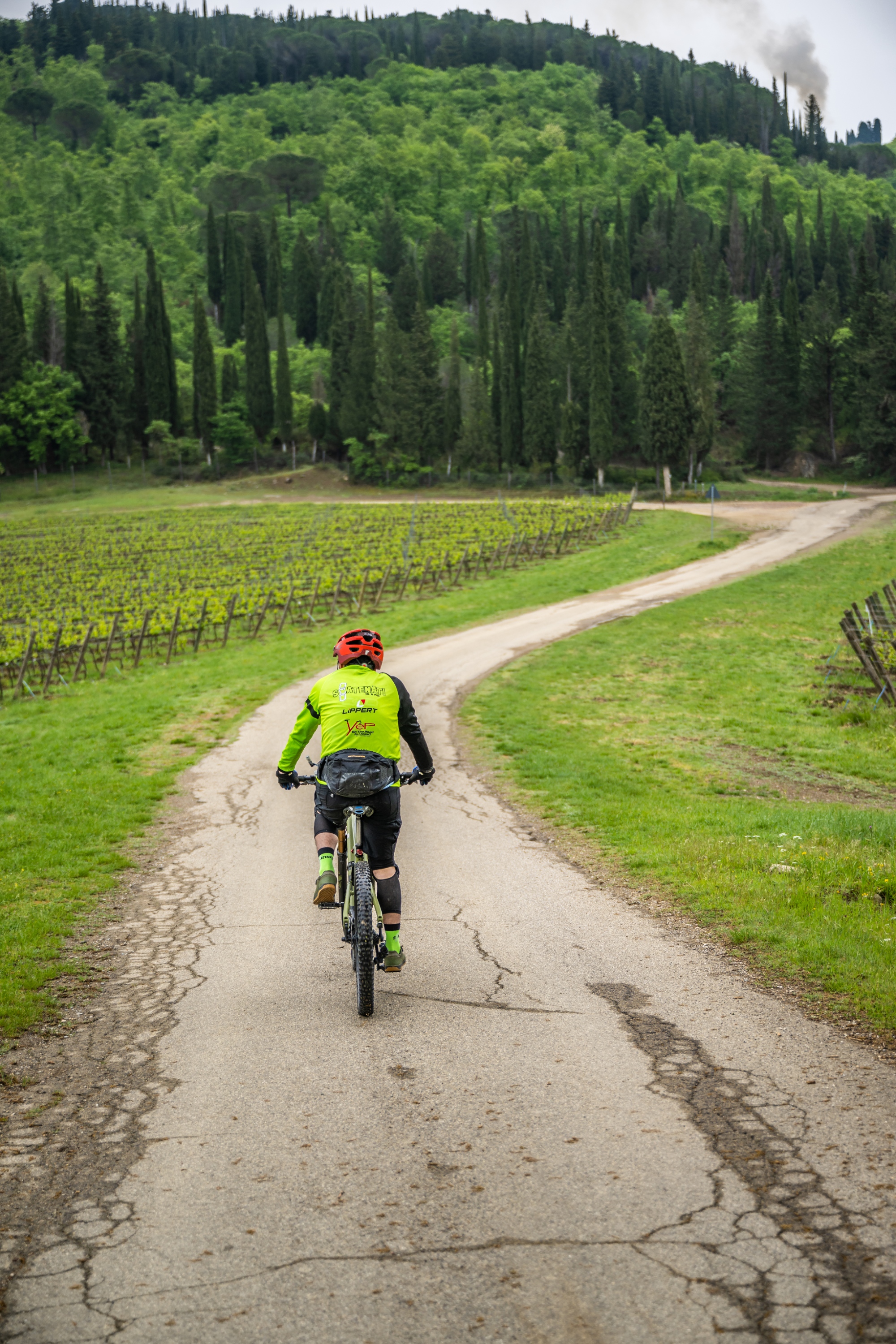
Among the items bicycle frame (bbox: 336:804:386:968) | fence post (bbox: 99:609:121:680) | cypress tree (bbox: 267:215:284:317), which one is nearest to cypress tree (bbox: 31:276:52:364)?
cypress tree (bbox: 267:215:284:317)

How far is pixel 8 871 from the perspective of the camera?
34.0 ft

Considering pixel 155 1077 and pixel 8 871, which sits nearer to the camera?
pixel 155 1077

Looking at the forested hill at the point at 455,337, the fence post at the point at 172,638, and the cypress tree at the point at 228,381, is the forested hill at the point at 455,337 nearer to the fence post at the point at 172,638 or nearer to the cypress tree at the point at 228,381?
the cypress tree at the point at 228,381

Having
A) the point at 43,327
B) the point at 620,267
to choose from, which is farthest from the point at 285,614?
the point at 620,267

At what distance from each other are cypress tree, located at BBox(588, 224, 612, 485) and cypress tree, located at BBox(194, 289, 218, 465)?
3577cm

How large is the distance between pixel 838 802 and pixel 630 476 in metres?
70.1

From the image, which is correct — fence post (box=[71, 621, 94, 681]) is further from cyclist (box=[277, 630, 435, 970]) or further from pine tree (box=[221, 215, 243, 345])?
pine tree (box=[221, 215, 243, 345])

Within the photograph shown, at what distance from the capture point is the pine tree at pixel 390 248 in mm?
166000

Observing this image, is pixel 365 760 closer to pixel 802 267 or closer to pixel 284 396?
pixel 284 396

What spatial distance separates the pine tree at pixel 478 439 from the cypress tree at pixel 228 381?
81.7ft

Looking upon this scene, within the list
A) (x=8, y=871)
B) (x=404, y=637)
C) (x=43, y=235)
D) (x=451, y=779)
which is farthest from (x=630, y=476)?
(x=43, y=235)

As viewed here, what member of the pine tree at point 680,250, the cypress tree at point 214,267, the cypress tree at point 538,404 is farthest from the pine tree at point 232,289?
the pine tree at point 680,250

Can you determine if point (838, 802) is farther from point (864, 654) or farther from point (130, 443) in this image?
point (130, 443)

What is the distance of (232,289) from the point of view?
5069 inches
